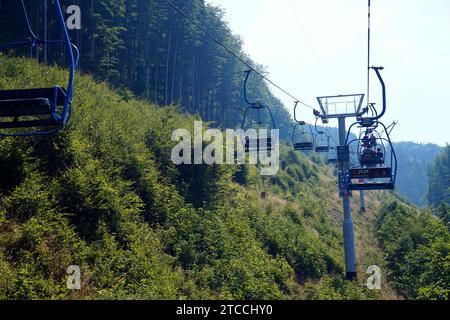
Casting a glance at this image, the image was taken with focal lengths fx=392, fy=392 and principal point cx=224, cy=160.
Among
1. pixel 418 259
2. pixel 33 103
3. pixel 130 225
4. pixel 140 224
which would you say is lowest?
pixel 418 259

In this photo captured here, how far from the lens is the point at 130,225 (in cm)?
1352

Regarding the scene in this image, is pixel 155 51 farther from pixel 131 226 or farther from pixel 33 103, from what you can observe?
pixel 33 103

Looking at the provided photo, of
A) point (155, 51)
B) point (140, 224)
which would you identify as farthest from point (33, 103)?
point (155, 51)

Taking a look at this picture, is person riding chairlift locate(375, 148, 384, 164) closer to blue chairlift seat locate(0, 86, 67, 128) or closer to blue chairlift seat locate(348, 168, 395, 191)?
blue chairlift seat locate(348, 168, 395, 191)

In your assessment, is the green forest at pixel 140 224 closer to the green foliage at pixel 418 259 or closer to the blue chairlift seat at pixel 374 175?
the green foliage at pixel 418 259

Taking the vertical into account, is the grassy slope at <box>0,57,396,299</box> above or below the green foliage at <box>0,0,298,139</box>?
below

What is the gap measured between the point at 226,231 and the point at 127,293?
297 inches

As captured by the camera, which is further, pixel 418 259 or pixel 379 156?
pixel 418 259

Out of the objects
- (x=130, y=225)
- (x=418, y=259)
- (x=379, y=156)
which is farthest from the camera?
(x=418, y=259)

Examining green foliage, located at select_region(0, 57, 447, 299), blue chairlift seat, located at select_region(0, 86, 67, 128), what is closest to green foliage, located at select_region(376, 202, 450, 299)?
green foliage, located at select_region(0, 57, 447, 299)

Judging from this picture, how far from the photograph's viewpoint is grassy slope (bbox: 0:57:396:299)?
1038 centimetres

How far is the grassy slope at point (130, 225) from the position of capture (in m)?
10.4
